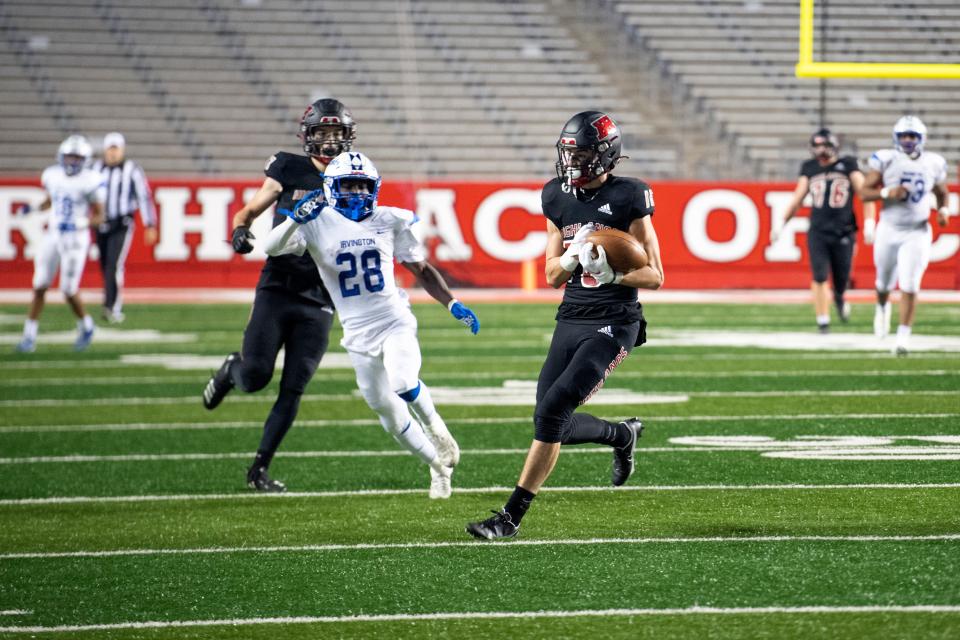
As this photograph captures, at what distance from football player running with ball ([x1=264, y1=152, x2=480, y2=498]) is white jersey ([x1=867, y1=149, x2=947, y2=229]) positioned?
6627 mm

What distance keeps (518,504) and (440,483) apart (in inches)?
39.7

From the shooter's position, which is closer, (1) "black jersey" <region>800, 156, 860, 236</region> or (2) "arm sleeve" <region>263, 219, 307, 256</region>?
(2) "arm sleeve" <region>263, 219, 307, 256</region>

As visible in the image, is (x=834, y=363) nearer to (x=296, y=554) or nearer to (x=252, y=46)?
(x=296, y=554)

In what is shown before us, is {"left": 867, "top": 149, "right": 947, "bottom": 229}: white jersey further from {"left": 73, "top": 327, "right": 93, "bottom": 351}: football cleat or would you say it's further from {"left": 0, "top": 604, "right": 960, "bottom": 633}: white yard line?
{"left": 0, "top": 604, "right": 960, "bottom": 633}: white yard line

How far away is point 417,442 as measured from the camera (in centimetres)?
639

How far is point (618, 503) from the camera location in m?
6.24

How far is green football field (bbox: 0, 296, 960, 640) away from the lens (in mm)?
4473

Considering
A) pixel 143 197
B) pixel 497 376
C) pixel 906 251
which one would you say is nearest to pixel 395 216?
pixel 497 376

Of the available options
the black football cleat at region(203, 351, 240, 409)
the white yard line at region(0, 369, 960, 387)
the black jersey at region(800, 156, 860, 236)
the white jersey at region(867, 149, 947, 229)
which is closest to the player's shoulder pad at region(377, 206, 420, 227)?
the black football cleat at region(203, 351, 240, 409)

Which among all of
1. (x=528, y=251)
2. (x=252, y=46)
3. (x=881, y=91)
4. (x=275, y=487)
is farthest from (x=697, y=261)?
(x=275, y=487)

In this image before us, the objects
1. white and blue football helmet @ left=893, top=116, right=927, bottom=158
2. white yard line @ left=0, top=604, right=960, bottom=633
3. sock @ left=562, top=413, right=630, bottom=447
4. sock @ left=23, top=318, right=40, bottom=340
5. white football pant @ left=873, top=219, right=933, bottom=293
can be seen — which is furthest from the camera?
sock @ left=23, top=318, right=40, bottom=340

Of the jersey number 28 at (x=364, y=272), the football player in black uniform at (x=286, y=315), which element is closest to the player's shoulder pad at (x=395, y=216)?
the jersey number 28 at (x=364, y=272)

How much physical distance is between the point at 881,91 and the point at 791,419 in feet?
53.8

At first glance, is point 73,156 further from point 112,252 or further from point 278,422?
point 278,422
